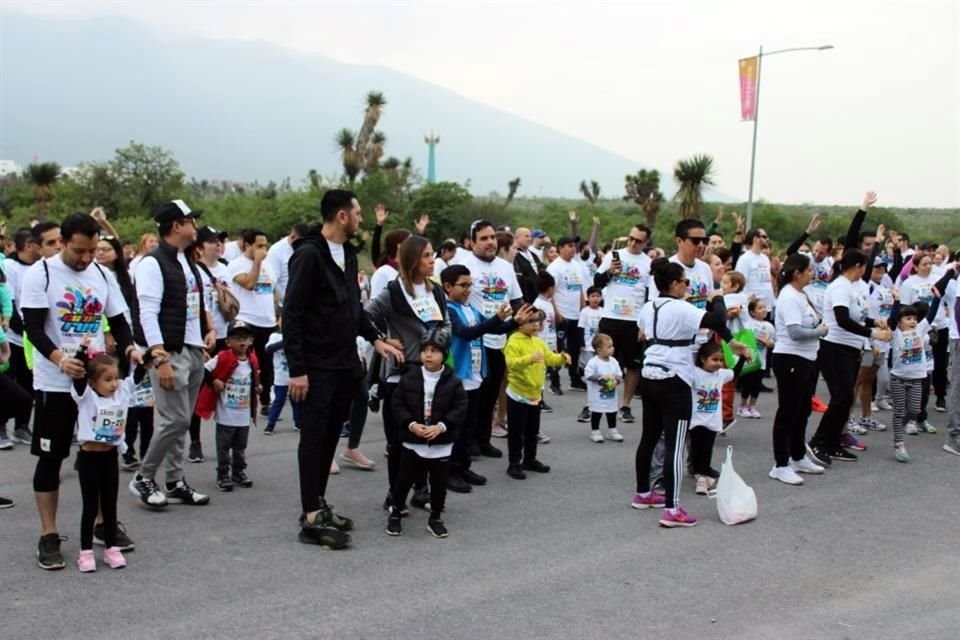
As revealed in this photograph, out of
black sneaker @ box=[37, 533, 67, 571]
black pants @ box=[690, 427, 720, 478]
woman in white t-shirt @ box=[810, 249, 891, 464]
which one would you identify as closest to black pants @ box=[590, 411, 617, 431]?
black pants @ box=[690, 427, 720, 478]

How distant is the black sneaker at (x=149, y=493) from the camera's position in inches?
253

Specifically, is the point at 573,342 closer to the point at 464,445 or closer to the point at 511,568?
the point at 464,445

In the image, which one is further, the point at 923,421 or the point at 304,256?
the point at 923,421

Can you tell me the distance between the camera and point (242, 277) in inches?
360

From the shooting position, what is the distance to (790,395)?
25.0 feet

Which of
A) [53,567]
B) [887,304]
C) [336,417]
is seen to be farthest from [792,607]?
[887,304]

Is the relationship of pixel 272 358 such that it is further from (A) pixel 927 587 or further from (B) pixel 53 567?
(A) pixel 927 587

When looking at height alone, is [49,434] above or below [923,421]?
above

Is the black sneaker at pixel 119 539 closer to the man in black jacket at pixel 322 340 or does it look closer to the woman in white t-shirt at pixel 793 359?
the man in black jacket at pixel 322 340

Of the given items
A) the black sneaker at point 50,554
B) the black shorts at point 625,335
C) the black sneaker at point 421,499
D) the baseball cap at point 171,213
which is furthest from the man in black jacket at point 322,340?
the black shorts at point 625,335

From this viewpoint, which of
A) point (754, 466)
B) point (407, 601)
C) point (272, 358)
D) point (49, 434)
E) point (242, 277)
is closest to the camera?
point (407, 601)

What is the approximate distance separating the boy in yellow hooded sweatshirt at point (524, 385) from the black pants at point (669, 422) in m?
1.18

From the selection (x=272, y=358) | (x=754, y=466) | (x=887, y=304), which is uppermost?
(x=887, y=304)

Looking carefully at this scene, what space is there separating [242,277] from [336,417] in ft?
12.3
